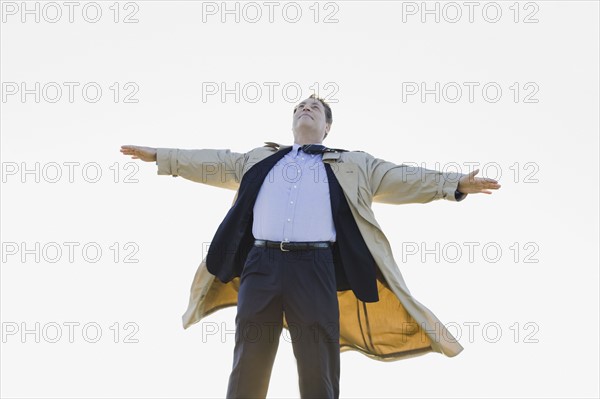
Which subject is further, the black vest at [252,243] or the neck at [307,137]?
the neck at [307,137]

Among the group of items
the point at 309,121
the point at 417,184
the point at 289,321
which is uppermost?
the point at 309,121

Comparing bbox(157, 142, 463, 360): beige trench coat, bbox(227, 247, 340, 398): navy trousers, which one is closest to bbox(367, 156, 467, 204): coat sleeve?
bbox(157, 142, 463, 360): beige trench coat

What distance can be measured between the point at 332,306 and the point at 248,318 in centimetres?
53

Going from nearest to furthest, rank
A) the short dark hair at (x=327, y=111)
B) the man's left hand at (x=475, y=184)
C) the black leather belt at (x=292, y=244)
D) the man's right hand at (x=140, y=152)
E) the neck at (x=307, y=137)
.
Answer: the black leather belt at (x=292, y=244) < the man's left hand at (x=475, y=184) < the man's right hand at (x=140, y=152) < the neck at (x=307, y=137) < the short dark hair at (x=327, y=111)

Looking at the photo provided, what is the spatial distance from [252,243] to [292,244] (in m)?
0.46

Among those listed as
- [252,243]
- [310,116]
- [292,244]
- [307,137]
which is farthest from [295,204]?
[310,116]

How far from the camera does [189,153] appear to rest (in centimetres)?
542

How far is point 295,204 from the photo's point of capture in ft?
16.3

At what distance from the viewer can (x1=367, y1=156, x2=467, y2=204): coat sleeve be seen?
507 centimetres

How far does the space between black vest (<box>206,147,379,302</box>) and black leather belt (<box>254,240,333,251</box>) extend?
0.20m

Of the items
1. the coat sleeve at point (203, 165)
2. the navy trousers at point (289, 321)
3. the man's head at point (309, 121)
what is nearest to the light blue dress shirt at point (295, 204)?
the navy trousers at point (289, 321)

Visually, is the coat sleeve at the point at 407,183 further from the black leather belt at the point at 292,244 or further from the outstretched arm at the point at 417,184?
the black leather belt at the point at 292,244

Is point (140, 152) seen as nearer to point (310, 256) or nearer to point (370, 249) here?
point (310, 256)

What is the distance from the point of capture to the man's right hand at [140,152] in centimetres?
537
